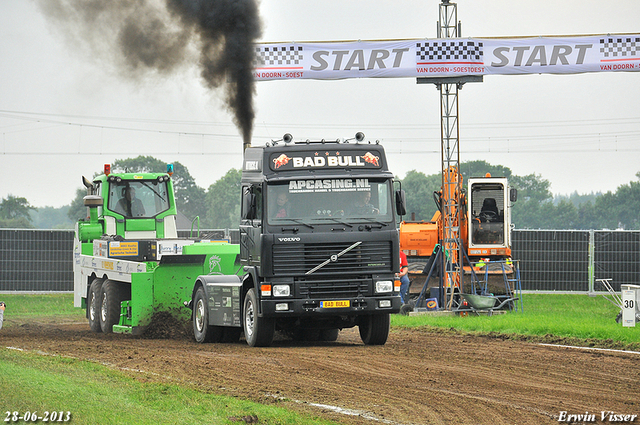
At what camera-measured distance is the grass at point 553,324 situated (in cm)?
1594

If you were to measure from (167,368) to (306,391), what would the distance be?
2644 mm

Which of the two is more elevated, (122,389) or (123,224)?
(123,224)

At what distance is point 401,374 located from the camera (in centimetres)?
1146

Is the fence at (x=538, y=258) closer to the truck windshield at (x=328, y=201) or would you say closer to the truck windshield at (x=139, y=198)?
the truck windshield at (x=139, y=198)

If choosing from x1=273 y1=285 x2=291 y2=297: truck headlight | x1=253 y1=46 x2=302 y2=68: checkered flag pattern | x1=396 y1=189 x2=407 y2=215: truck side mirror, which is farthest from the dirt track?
x1=253 y1=46 x2=302 y2=68: checkered flag pattern

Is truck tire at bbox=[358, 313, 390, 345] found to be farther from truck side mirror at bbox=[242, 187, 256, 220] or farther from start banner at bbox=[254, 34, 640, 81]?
start banner at bbox=[254, 34, 640, 81]

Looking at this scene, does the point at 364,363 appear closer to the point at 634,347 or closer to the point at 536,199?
the point at 634,347

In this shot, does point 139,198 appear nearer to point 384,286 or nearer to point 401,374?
point 384,286

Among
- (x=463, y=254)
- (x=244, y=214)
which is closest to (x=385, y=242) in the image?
(x=244, y=214)

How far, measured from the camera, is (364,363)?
12484mm

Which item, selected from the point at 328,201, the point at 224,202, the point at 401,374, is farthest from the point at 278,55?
the point at 224,202

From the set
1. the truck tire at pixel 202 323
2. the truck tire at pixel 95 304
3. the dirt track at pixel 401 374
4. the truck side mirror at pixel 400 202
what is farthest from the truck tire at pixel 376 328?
the truck tire at pixel 95 304

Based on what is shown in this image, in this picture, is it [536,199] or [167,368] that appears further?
[536,199]

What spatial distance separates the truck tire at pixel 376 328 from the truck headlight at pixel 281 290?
1981mm
